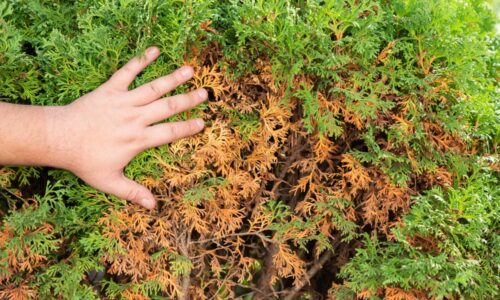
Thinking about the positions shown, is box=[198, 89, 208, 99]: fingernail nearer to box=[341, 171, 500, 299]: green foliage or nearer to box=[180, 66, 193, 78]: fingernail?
box=[180, 66, 193, 78]: fingernail

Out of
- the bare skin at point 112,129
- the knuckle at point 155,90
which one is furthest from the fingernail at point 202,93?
the knuckle at point 155,90

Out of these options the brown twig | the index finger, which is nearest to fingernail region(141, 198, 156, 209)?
the index finger

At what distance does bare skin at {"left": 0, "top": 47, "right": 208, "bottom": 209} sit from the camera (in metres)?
1.89

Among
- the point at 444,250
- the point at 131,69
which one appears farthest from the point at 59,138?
the point at 444,250

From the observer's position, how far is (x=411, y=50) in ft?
6.38

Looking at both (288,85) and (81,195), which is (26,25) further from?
(288,85)

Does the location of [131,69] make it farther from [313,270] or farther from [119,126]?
[313,270]

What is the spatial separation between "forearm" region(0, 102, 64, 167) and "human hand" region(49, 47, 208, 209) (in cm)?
2

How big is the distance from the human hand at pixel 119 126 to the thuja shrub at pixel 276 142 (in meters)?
0.05

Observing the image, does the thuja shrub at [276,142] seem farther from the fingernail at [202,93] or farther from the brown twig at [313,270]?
the brown twig at [313,270]

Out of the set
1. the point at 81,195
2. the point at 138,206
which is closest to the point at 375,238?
the point at 138,206

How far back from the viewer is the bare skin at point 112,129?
74.3 inches

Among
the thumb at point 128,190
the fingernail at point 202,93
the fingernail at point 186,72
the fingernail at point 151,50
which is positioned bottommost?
the thumb at point 128,190

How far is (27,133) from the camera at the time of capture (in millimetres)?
1859
